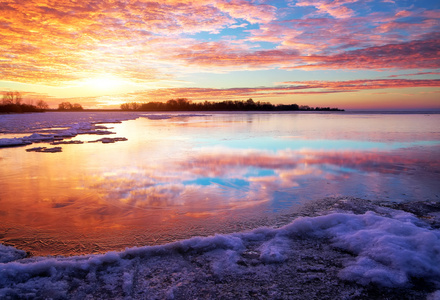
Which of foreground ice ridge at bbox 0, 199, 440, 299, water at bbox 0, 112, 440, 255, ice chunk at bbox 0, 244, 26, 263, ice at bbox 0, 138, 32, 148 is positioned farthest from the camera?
ice at bbox 0, 138, 32, 148

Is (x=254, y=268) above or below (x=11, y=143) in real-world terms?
below

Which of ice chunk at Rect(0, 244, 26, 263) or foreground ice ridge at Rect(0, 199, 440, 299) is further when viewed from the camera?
ice chunk at Rect(0, 244, 26, 263)

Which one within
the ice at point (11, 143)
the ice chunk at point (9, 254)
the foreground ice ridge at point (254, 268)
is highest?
the ice at point (11, 143)

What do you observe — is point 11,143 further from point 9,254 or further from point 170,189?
point 9,254

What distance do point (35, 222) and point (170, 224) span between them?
194 centimetres

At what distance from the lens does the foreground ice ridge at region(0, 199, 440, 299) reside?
7.48 ft

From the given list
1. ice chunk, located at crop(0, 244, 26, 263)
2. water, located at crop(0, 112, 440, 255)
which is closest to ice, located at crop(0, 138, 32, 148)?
water, located at crop(0, 112, 440, 255)

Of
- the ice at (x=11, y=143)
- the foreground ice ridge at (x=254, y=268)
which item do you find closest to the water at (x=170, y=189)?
the foreground ice ridge at (x=254, y=268)

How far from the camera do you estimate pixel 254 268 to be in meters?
2.65

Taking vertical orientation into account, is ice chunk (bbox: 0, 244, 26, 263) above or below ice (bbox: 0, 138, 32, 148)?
below

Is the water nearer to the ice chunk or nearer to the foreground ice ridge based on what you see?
the ice chunk

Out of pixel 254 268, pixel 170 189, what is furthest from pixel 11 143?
pixel 254 268

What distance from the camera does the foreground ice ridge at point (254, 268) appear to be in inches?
89.7

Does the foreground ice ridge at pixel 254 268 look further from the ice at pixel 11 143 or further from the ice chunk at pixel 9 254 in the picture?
the ice at pixel 11 143
